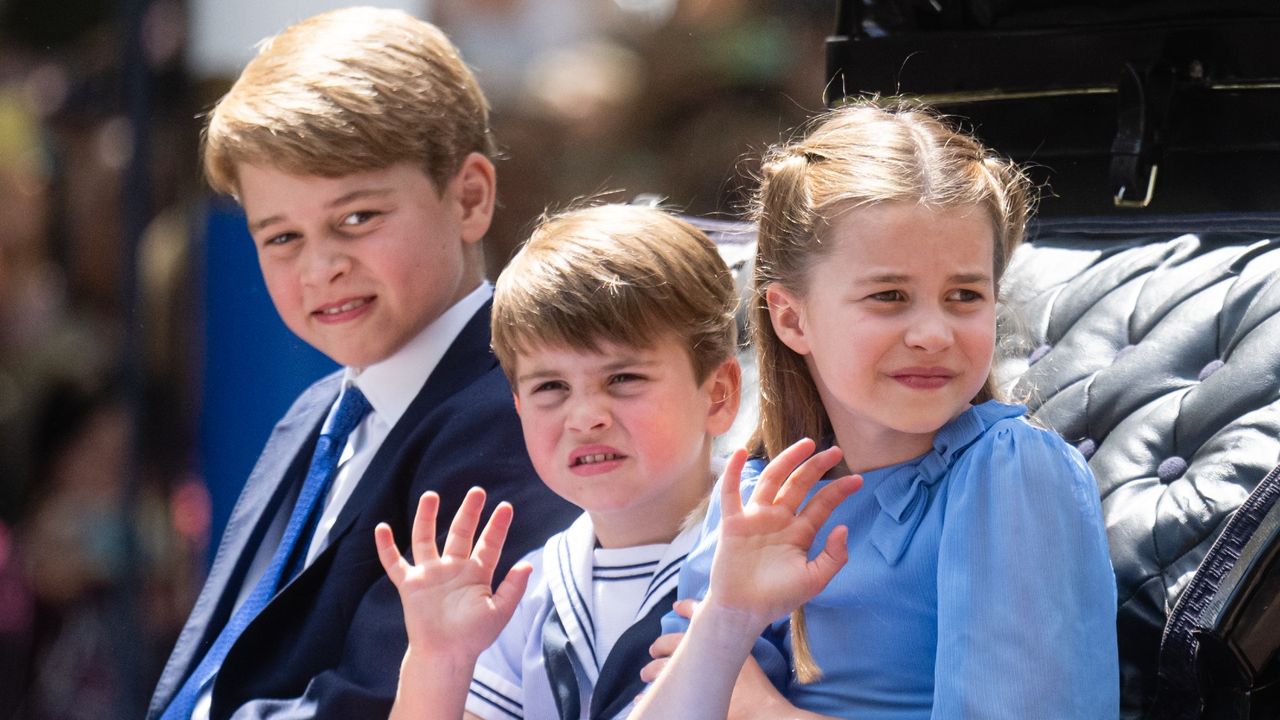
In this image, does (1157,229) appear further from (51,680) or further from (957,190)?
(51,680)

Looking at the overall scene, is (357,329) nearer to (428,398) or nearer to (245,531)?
(428,398)

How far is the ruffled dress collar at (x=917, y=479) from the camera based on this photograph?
131cm

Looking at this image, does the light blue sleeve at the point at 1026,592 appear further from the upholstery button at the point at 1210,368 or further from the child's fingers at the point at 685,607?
the upholstery button at the point at 1210,368

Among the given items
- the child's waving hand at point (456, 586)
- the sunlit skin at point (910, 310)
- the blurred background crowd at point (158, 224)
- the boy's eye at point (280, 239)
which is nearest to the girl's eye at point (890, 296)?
the sunlit skin at point (910, 310)

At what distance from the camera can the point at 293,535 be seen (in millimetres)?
1936

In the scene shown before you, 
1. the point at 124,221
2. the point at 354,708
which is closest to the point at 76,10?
the point at 124,221

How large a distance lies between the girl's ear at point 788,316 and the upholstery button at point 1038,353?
0.45m

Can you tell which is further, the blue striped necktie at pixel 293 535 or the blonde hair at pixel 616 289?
the blue striped necktie at pixel 293 535

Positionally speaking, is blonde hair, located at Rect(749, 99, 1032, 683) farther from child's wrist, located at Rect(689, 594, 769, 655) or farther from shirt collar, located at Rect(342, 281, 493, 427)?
shirt collar, located at Rect(342, 281, 493, 427)

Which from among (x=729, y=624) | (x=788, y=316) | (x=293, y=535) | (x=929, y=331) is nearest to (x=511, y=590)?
(x=729, y=624)

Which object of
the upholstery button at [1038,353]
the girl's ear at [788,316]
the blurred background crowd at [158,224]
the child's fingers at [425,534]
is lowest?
the blurred background crowd at [158,224]

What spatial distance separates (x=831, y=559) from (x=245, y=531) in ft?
3.76

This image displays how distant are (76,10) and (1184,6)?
314 centimetres

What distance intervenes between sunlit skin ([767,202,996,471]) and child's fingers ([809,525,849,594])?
144 millimetres
